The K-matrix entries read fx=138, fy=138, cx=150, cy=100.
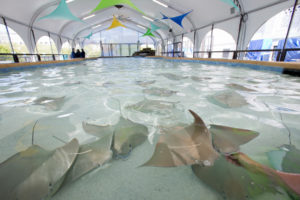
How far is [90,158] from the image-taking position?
741mm

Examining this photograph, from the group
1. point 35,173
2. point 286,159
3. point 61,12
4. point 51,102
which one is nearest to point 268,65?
point 286,159

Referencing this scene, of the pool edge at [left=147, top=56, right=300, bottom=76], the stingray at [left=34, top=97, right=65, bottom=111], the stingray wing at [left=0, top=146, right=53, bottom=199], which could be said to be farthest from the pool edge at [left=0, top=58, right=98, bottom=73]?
the pool edge at [left=147, top=56, right=300, bottom=76]

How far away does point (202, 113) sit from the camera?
4.92 ft

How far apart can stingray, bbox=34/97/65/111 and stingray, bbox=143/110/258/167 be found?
1.49 meters

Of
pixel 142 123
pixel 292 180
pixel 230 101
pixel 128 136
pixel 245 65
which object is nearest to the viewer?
pixel 292 180

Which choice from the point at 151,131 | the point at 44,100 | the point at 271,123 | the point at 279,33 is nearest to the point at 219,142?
the point at 151,131

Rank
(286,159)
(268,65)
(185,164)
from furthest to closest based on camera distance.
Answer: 1. (268,65)
2. (286,159)
3. (185,164)

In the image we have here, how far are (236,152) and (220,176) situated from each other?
0.67ft

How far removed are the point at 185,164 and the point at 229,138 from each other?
372mm

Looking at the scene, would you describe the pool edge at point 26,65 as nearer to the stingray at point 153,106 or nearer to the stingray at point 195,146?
the stingray at point 153,106

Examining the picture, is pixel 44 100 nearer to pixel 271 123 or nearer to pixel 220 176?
pixel 220 176

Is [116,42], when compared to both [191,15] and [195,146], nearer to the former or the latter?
[191,15]

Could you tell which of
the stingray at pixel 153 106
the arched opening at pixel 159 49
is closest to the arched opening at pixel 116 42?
Answer: the arched opening at pixel 159 49

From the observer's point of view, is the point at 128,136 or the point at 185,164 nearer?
the point at 185,164
